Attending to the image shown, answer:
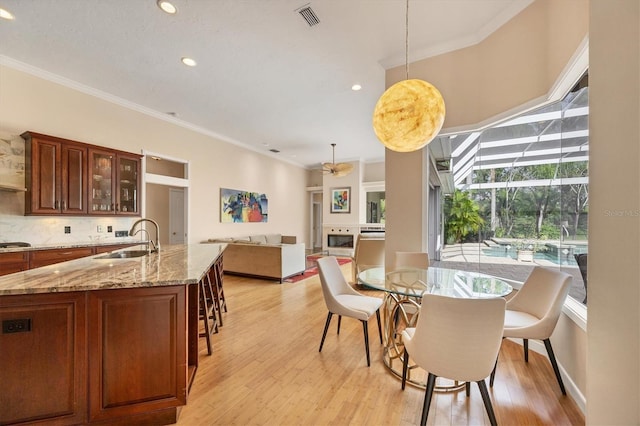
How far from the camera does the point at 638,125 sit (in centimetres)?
99

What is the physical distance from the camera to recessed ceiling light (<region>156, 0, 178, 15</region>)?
2510 millimetres

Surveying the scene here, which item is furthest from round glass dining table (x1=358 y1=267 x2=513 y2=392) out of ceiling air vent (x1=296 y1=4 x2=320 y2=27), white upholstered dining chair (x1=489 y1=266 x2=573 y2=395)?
ceiling air vent (x1=296 y1=4 x2=320 y2=27)

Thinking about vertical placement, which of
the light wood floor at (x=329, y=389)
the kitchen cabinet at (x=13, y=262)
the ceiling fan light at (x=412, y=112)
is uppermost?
the ceiling fan light at (x=412, y=112)

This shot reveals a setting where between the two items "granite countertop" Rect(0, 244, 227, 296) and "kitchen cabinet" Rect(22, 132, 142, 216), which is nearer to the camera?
"granite countertop" Rect(0, 244, 227, 296)

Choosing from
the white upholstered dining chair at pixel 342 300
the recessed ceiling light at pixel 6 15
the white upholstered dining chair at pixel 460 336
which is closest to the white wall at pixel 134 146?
the recessed ceiling light at pixel 6 15

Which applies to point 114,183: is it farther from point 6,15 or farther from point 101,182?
point 6,15

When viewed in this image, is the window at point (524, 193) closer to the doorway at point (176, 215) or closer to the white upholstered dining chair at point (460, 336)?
the white upholstered dining chair at point (460, 336)

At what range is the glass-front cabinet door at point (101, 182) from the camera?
4.04 metres

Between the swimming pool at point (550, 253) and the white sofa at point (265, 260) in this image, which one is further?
the white sofa at point (265, 260)

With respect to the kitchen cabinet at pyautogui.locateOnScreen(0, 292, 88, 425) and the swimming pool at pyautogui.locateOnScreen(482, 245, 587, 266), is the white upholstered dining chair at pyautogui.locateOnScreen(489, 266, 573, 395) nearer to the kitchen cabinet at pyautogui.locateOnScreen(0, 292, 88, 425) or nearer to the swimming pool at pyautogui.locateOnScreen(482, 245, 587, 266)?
the swimming pool at pyautogui.locateOnScreen(482, 245, 587, 266)

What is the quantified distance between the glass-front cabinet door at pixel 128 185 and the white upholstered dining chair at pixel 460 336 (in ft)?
16.2

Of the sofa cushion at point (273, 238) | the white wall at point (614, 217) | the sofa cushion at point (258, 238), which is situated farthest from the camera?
the sofa cushion at point (273, 238)

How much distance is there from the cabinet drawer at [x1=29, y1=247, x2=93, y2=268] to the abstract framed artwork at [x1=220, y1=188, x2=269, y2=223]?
312cm

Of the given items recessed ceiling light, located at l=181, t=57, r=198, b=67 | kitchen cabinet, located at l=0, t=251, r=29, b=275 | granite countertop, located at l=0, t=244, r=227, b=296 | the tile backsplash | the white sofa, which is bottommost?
the white sofa
